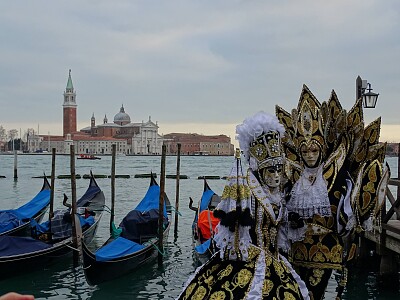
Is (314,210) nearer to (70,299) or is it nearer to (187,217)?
(70,299)

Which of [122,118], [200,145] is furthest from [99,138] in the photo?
[200,145]

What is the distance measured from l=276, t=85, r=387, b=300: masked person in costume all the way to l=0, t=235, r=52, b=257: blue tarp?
4.06 meters

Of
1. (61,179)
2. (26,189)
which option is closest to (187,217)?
(26,189)

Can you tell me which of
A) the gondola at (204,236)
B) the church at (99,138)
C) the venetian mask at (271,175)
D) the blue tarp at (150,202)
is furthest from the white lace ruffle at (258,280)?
the church at (99,138)

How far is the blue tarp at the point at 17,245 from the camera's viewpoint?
577 cm

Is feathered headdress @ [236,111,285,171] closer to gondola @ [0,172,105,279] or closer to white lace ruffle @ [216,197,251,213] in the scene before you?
white lace ruffle @ [216,197,251,213]

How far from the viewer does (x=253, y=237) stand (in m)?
2.21

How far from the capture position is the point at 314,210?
2484 millimetres

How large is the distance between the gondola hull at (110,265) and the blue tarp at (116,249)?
0.13 ft

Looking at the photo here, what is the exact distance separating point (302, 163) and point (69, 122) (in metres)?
90.1

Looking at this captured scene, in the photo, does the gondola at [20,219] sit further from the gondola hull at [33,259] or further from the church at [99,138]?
the church at [99,138]

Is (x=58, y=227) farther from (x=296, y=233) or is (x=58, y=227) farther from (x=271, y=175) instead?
(x=271, y=175)

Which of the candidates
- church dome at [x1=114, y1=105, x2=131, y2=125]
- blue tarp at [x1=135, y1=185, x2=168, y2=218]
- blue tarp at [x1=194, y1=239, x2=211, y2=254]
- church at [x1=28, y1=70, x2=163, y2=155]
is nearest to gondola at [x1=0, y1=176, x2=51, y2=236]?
blue tarp at [x1=135, y1=185, x2=168, y2=218]

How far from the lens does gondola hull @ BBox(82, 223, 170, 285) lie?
5340 millimetres
